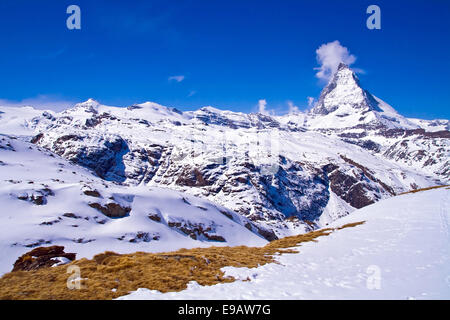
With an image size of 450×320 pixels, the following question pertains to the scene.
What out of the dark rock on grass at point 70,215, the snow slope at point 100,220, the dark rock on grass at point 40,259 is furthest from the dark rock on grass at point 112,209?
the dark rock on grass at point 40,259

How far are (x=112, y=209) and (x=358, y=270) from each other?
269ft

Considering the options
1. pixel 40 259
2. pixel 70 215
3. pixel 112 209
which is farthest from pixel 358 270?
pixel 112 209

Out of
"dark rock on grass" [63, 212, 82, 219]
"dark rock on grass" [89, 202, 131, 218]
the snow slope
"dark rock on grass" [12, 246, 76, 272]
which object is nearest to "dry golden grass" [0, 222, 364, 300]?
"dark rock on grass" [12, 246, 76, 272]

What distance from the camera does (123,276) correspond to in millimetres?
12414

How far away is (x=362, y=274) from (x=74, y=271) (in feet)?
44.3

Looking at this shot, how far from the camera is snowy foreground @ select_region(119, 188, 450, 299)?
1049 cm

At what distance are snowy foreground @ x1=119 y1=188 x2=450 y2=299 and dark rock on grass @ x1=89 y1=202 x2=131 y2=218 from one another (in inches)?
2954

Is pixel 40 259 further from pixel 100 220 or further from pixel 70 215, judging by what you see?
pixel 100 220

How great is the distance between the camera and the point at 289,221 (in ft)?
590

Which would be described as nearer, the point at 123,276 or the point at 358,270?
the point at 123,276

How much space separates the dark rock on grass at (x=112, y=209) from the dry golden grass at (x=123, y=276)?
73.2m
